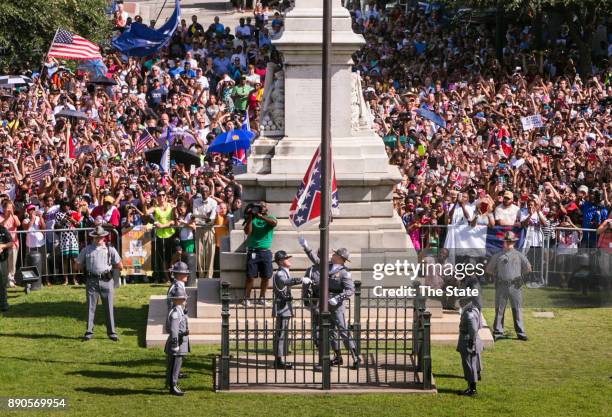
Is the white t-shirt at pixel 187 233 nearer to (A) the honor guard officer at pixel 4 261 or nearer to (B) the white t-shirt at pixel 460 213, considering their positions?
(A) the honor guard officer at pixel 4 261

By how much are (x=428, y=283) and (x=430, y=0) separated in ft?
75.5

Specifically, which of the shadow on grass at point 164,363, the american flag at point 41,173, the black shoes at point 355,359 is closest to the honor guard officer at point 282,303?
the black shoes at point 355,359

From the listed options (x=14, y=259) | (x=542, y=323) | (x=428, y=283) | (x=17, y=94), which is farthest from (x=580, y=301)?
(x=17, y=94)

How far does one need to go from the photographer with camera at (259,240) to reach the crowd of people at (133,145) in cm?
242

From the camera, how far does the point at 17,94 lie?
134 feet

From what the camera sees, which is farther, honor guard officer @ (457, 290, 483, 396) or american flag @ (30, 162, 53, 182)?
american flag @ (30, 162, 53, 182)

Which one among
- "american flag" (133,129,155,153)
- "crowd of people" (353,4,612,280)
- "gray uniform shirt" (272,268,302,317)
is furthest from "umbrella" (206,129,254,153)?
"gray uniform shirt" (272,268,302,317)

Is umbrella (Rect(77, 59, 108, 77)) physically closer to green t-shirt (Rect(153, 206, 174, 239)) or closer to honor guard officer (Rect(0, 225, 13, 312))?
green t-shirt (Rect(153, 206, 174, 239))

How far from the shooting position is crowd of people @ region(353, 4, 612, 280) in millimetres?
29094

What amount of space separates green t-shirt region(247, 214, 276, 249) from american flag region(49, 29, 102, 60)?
13.3m

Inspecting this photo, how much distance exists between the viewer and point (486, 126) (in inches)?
1419

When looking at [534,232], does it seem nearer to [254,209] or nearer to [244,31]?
[254,209]

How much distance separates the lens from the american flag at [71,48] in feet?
120

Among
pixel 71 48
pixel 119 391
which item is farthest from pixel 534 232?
pixel 71 48
